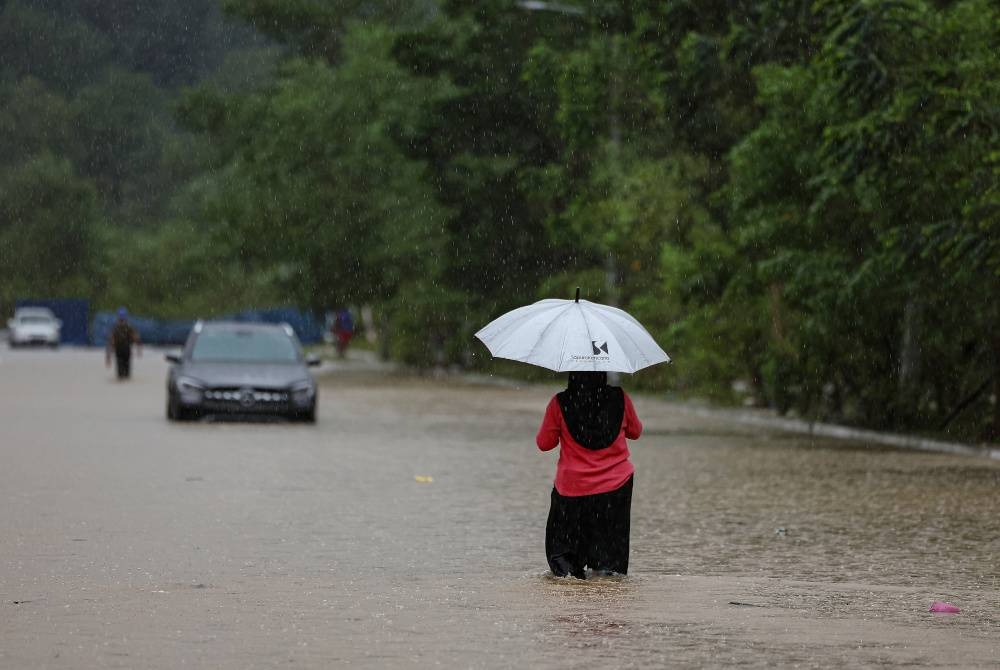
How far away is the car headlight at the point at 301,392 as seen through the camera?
30.8 meters

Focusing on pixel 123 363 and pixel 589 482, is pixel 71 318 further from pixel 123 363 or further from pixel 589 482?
pixel 589 482

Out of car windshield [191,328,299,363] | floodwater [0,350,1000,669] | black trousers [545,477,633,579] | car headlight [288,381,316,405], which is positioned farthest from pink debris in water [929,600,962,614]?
car windshield [191,328,299,363]

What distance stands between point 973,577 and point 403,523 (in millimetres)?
4754

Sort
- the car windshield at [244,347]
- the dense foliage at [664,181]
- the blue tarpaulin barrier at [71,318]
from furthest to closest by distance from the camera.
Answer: the blue tarpaulin barrier at [71,318] < the car windshield at [244,347] < the dense foliage at [664,181]

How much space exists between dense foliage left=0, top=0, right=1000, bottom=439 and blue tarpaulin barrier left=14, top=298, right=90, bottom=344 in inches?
259

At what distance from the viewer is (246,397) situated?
3047 cm

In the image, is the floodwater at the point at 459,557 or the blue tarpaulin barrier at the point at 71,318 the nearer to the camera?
the floodwater at the point at 459,557

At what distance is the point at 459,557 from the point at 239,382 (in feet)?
58.3

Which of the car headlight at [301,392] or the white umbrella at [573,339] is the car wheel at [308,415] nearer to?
the car headlight at [301,392]

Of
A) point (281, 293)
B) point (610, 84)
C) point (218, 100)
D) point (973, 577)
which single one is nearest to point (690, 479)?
point (973, 577)

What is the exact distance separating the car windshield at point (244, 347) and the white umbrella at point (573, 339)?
20745 mm

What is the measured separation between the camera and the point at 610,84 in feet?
143

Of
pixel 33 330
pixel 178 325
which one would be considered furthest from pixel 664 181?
pixel 178 325

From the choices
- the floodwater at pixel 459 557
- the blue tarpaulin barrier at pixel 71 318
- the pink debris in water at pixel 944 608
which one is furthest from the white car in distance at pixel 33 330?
the pink debris in water at pixel 944 608
